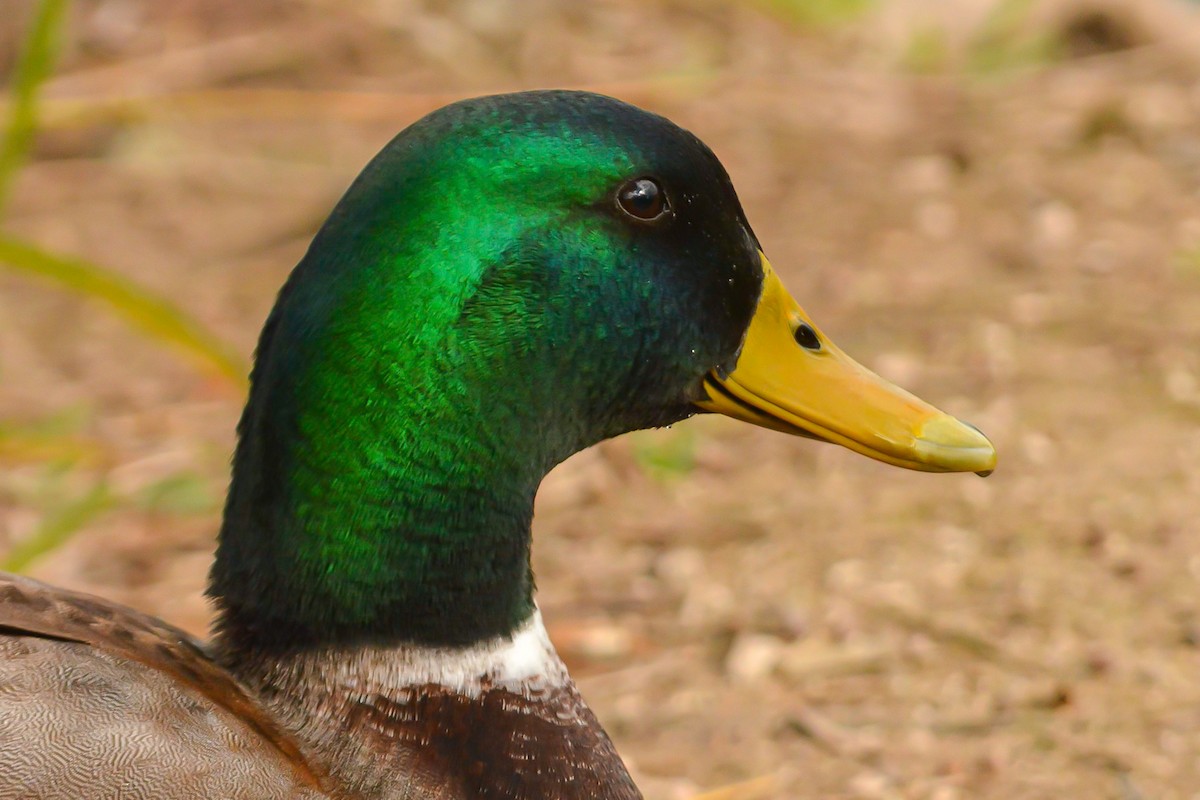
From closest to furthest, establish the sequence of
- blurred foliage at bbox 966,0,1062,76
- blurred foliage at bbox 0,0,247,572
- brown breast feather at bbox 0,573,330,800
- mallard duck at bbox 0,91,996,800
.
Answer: brown breast feather at bbox 0,573,330,800 → mallard duck at bbox 0,91,996,800 → blurred foliage at bbox 0,0,247,572 → blurred foliage at bbox 966,0,1062,76

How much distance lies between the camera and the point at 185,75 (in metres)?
5.14

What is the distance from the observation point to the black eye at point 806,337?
2012 mm

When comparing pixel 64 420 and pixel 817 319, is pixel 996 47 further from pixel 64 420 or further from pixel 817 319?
pixel 64 420

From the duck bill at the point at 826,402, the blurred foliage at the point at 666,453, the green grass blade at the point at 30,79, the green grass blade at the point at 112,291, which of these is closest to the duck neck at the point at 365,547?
the duck bill at the point at 826,402

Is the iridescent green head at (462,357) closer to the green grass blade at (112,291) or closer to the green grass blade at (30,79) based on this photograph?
the green grass blade at (112,291)

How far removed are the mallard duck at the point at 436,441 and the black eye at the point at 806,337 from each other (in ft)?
0.28

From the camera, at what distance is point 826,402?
6.47 ft

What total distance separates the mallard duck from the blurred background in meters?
0.85

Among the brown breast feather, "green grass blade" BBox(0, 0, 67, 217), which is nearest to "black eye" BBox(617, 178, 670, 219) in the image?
the brown breast feather

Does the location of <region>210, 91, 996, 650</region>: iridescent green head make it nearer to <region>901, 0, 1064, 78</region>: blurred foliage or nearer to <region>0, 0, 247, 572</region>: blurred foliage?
<region>0, 0, 247, 572</region>: blurred foliage

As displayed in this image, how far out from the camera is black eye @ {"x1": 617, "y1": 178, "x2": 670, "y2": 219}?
6.06 ft

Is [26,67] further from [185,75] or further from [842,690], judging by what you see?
Answer: [185,75]

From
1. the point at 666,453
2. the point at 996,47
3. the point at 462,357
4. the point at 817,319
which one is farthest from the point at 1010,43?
the point at 462,357

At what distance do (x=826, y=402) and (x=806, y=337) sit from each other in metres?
0.10
